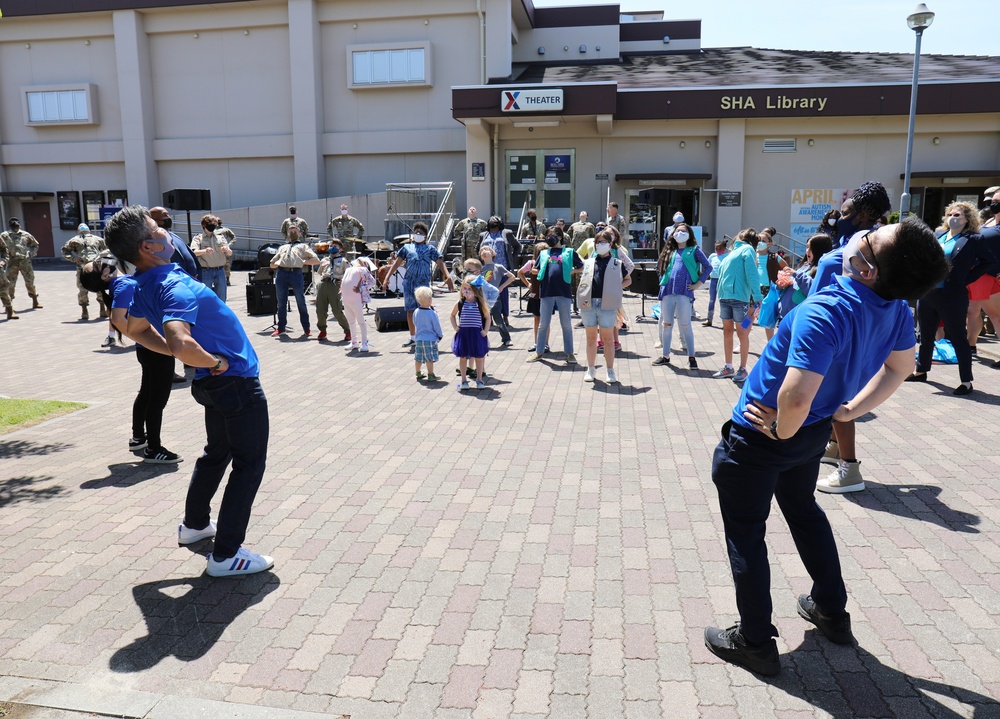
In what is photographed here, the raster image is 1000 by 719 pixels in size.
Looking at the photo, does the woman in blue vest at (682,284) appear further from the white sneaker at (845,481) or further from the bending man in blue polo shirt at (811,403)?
the bending man in blue polo shirt at (811,403)

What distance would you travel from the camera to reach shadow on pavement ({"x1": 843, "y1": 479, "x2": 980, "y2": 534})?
189 inches

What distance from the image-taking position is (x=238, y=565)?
4.14 meters

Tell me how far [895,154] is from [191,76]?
25654mm

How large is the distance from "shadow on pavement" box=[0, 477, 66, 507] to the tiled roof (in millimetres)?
21815

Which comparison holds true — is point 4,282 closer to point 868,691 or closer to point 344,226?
point 344,226

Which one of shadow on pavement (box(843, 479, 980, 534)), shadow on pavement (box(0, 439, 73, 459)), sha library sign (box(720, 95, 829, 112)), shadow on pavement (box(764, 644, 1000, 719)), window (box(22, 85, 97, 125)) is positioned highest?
window (box(22, 85, 97, 125))

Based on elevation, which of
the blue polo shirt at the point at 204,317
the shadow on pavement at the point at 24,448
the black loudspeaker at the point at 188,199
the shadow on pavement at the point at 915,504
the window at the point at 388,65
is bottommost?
the shadow on pavement at the point at 24,448

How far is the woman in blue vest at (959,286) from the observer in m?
7.93

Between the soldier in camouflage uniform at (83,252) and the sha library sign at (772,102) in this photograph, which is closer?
the soldier in camouflage uniform at (83,252)

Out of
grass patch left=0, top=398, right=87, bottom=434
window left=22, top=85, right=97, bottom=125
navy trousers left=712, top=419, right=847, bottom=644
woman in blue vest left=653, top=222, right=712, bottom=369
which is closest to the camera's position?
navy trousers left=712, top=419, right=847, bottom=644

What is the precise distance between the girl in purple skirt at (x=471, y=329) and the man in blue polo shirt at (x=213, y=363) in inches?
185

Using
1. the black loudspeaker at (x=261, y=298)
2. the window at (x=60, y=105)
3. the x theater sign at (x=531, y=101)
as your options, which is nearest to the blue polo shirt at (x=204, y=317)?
the black loudspeaker at (x=261, y=298)

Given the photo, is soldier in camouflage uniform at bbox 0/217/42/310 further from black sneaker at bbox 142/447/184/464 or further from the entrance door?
the entrance door

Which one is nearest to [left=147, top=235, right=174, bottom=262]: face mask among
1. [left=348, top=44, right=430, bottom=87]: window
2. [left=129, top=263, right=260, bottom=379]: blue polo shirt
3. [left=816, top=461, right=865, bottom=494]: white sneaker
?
[left=129, top=263, right=260, bottom=379]: blue polo shirt
